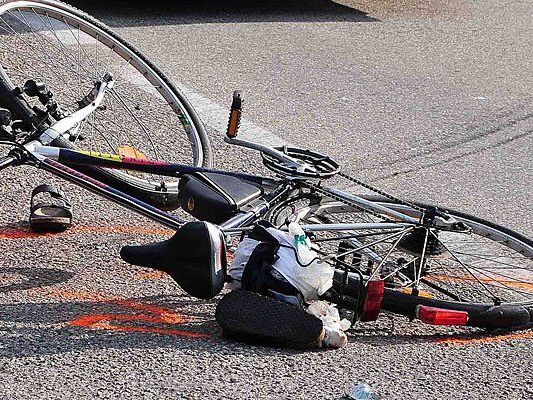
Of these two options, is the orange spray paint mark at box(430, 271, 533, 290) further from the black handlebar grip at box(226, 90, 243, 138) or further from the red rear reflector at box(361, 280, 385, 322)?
the black handlebar grip at box(226, 90, 243, 138)

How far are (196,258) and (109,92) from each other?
226cm

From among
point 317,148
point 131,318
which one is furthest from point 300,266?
point 317,148

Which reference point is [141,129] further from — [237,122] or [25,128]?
[237,122]

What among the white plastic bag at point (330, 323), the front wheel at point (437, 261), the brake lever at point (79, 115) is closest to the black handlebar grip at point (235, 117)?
the front wheel at point (437, 261)

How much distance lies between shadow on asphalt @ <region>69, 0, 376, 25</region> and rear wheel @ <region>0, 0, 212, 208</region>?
3083 millimetres

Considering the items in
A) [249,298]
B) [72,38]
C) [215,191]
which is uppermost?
[72,38]

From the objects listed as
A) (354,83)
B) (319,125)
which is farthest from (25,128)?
(354,83)

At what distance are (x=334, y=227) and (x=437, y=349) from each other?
58 cm

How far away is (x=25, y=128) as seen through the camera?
16.7 ft

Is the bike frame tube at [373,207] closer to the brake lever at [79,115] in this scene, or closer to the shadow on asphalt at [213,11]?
the brake lever at [79,115]

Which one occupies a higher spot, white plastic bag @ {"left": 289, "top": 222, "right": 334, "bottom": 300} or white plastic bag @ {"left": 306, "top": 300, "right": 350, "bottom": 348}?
white plastic bag @ {"left": 289, "top": 222, "right": 334, "bottom": 300}

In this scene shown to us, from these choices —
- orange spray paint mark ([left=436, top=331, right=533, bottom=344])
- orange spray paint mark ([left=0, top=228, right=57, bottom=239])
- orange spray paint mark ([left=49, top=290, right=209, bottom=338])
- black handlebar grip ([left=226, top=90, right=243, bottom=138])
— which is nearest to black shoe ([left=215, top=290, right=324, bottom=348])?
orange spray paint mark ([left=49, top=290, right=209, bottom=338])

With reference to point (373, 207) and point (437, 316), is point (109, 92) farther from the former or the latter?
point (437, 316)

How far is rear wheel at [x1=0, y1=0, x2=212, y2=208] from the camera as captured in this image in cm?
538
